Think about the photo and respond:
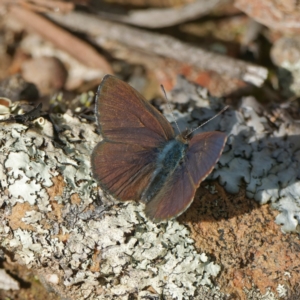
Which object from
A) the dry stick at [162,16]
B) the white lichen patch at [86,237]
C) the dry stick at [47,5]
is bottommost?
the white lichen patch at [86,237]

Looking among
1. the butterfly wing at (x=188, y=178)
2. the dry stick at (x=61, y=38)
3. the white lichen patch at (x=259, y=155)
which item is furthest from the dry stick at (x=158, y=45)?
the butterfly wing at (x=188, y=178)

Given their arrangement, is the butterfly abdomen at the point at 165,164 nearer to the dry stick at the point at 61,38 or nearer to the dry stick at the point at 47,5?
the dry stick at the point at 61,38

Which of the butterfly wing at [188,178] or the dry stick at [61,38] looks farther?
the dry stick at [61,38]

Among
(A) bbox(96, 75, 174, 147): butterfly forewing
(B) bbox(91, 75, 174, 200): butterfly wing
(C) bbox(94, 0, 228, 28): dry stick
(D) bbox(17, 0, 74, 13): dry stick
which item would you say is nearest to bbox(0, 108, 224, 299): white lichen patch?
(B) bbox(91, 75, 174, 200): butterfly wing

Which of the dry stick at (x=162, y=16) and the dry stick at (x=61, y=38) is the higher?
the dry stick at (x=162, y=16)

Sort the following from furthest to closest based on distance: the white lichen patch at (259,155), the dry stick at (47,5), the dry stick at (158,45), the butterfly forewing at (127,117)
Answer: the dry stick at (47,5) < the dry stick at (158,45) < the white lichen patch at (259,155) < the butterfly forewing at (127,117)

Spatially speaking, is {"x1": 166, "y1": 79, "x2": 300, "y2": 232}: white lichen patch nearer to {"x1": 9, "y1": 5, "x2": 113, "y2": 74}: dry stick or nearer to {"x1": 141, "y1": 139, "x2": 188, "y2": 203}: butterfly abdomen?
{"x1": 141, "y1": 139, "x2": 188, "y2": 203}: butterfly abdomen

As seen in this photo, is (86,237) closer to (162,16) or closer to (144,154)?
(144,154)
